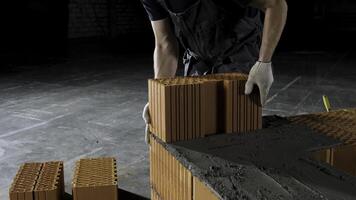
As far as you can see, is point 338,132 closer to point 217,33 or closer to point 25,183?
point 217,33

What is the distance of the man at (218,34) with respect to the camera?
2158 millimetres

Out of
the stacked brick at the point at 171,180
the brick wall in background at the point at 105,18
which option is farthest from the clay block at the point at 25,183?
the brick wall in background at the point at 105,18

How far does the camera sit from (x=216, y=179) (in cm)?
148

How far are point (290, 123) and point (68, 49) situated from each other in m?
10.1

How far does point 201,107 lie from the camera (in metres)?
1.91

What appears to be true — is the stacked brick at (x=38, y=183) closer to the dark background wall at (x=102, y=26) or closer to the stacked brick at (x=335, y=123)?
the stacked brick at (x=335, y=123)

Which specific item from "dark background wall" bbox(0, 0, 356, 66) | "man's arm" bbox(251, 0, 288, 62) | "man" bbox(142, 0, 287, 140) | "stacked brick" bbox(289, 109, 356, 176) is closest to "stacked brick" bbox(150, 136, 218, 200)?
"man" bbox(142, 0, 287, 140)

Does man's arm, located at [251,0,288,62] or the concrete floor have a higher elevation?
man's arm, located at [251,0,288,62]

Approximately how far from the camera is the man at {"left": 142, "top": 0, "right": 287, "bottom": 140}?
7.08 ft

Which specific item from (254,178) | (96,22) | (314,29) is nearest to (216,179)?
(254,178)

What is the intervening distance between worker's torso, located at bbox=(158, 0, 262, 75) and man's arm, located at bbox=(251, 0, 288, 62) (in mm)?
256

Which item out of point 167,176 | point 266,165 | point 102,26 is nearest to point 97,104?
point 167,176

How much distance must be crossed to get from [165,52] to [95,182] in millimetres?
971

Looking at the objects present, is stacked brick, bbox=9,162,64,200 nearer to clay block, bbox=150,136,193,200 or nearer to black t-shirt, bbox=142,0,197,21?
clay block, bbox=150,136,193,200
